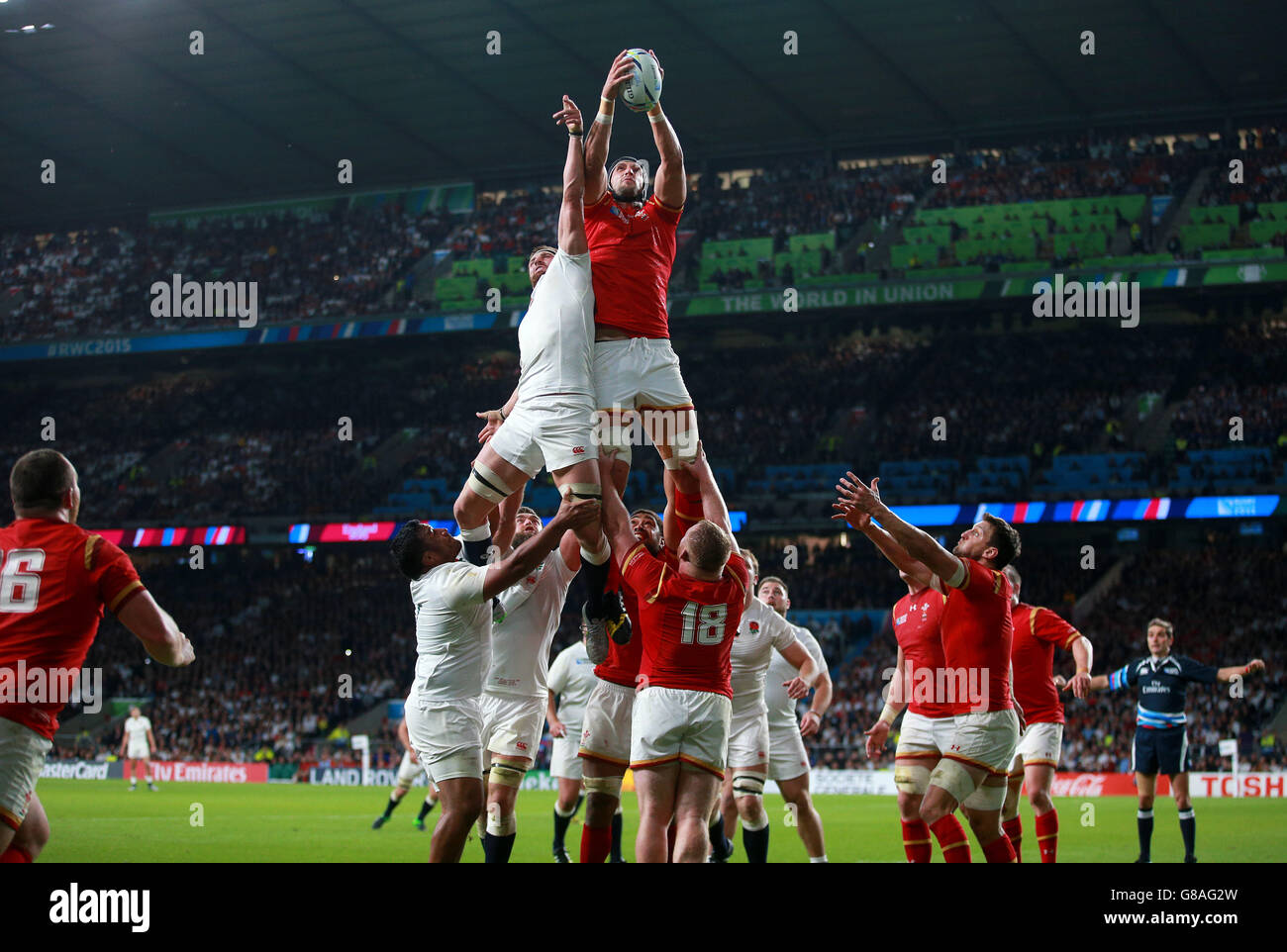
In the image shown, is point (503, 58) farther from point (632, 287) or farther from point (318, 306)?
point (632, 287)

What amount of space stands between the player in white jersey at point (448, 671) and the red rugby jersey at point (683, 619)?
1002 mm

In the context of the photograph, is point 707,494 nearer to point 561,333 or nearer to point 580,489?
point 580,489

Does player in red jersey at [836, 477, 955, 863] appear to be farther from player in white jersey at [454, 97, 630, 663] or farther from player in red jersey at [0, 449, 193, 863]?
player in red jersey at [0, 449, 193, 863]

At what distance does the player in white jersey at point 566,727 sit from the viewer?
1195 centimetres

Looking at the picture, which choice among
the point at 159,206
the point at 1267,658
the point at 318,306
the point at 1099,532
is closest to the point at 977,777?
the point at 1267,658

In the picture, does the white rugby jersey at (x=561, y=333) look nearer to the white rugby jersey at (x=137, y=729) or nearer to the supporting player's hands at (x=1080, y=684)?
the supporting player's hands at (x=1080, y=684)

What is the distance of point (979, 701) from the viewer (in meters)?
8.77

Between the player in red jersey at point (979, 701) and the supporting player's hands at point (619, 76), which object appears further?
the player in red jersey at point (979, 701)

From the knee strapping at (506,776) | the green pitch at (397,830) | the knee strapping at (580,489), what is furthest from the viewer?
the green pitch at (397,830)

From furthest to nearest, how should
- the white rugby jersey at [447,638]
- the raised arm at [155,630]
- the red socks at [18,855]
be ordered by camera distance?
the white rugby jersey at [447,638] < the red socks at [18,855] < the raised arm at [155,630]

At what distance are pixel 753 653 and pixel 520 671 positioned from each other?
2021mm

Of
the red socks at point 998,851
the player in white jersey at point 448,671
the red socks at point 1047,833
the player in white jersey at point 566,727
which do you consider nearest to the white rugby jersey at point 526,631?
the player in white jersey at point 566,727

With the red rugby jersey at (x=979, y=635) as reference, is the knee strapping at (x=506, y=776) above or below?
below

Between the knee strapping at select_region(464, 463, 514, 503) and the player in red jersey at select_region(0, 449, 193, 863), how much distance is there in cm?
246
